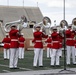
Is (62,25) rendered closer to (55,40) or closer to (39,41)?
(55,40)

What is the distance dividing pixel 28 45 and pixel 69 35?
2379 cm

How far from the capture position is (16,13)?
54.8 m

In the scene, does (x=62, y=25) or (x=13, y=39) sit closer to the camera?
(x=13, y=39)

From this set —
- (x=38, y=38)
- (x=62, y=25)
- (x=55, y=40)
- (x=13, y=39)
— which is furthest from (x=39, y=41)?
(x=13, y=39)

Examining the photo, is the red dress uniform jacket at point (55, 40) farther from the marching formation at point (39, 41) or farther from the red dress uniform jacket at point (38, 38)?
the red dress uniform jacket at point (38, 38)

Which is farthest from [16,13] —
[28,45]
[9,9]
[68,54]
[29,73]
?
[29,73]

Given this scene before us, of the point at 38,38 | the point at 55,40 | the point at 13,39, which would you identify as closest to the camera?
the point at 13,39

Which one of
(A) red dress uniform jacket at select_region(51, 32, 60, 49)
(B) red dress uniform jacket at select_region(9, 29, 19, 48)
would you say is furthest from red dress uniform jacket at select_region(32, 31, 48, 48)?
(B) red dress uniform jacket at select_region(9, 29, 19, 48)

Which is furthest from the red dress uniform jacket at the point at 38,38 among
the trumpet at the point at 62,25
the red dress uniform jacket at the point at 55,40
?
the trumpet at the point at 62,25

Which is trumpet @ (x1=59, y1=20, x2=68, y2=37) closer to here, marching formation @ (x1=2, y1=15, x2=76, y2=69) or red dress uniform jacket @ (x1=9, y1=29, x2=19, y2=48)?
marching formation @ (x1=2, y1=15, x2=76, y2=69)

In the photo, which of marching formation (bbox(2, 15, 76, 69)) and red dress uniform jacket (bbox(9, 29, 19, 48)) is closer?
red dress uniform jacket (bbox(9, 29, 19, 48))

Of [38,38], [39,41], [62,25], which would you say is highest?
[62,25]

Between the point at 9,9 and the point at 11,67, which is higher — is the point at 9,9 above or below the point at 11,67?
above

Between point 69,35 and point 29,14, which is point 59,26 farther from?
point 29,14
